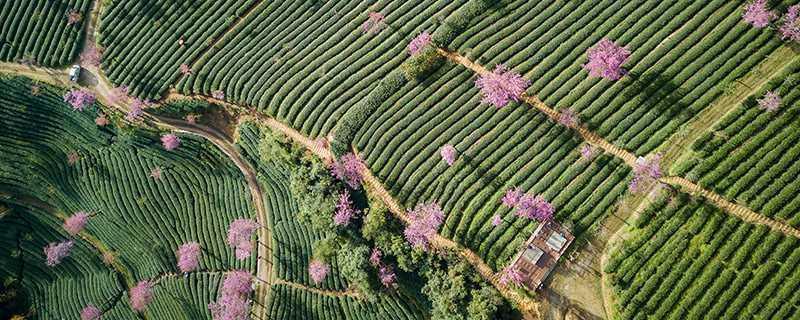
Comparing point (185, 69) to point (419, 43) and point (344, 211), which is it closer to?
point (344, 211)

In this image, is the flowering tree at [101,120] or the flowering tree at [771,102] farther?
the flowering tree at [101,120]

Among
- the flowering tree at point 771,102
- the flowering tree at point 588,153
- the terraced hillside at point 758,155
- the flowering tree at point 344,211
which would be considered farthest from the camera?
the flowering tree at point 344,211

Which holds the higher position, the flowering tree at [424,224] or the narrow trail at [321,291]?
the flowering tree at [424,224]

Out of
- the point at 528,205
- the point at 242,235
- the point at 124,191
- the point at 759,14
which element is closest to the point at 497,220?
the point at 528,205

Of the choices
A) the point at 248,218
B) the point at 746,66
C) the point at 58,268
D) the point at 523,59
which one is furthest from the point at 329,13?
the point at 58,268

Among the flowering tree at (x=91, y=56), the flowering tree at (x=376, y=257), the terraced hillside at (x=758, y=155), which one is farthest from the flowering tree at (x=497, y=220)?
the flowering tree at (x=91, y=56)

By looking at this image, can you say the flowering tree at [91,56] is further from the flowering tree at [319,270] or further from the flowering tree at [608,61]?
the flowering tree at [608,61]

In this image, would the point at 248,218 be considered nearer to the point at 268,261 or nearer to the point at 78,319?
the point at 268,261
